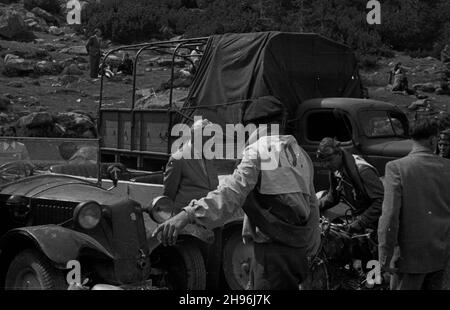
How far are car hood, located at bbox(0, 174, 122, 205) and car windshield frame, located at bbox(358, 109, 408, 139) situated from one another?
382 centimetres

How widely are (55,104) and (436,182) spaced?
18.8 meters

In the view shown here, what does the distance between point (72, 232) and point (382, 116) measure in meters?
4.93

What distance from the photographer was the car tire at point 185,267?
20.1 feet

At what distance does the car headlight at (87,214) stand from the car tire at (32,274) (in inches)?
15.3

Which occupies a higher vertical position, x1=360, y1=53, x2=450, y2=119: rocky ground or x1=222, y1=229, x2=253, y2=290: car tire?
x1=360, y1=53, x2=450, y2=119: rocky ground

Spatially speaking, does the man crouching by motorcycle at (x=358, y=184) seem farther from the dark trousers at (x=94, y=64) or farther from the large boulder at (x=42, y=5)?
the large boulder at (x=42, y=5)

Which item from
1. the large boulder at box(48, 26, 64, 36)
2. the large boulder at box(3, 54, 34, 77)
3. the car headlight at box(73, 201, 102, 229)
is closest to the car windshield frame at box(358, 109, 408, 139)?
the car headlight at box(73, 201, 102, 229)

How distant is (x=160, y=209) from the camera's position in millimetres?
5523

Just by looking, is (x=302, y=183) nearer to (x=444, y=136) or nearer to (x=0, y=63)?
(x=444, y=136)

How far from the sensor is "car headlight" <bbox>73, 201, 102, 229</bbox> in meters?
5.18

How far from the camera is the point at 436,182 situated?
13.5 feet

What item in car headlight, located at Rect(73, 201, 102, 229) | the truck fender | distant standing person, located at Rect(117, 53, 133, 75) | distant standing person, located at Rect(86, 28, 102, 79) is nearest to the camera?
the truck fender

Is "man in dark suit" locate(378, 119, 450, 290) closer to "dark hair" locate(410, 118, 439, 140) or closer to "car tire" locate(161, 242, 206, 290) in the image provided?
"dark hair" locate(410, 118, 439, 140)
